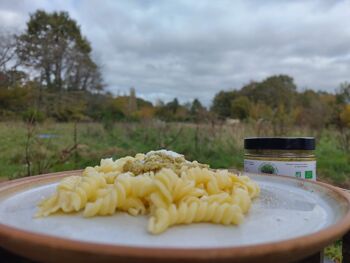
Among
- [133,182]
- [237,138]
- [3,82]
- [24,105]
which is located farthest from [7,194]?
[24,105]

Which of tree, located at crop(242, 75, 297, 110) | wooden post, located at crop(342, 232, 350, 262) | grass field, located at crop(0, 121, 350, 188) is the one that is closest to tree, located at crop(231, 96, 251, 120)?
tree, located at crop(242, 75, 297, 110)

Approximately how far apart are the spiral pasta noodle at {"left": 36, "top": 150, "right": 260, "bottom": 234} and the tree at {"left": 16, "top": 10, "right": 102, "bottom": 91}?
9490 mm

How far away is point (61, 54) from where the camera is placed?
15.0 m

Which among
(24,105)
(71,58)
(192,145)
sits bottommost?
(192,145)

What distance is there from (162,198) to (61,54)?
51.5 feet

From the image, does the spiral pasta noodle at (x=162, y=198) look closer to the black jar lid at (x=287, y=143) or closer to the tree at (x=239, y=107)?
the black jar lid at (x=287, y=143)

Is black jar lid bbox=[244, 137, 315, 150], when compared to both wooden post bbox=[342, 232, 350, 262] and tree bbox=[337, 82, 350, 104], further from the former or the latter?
tree bbox=[337, 82, 350, 104]

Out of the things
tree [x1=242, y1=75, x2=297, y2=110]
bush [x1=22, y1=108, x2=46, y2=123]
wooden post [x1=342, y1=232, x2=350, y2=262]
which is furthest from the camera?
tree [x1=242, y1=75, x2=297, y2=110]

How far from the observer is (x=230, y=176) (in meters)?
0.79

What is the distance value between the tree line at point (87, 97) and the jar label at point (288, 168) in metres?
3.38

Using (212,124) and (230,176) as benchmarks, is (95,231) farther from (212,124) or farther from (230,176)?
(212,124)

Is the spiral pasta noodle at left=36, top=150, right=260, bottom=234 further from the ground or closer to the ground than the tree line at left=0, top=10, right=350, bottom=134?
closer to the ground

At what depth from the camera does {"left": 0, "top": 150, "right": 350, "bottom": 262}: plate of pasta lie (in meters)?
0.41

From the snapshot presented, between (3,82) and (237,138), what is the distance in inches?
134
